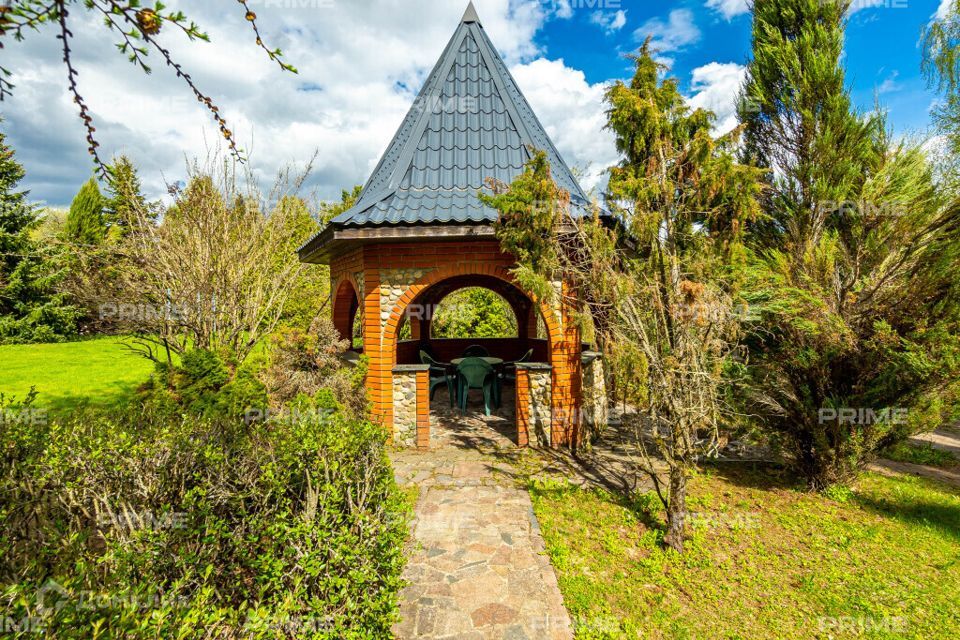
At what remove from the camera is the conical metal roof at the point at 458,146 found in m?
6.62

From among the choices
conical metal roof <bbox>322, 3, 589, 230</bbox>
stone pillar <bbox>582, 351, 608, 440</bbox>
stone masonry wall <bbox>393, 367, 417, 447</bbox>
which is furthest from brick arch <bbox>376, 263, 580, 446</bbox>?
conical metal roof <bbox>322, 3, 589, 230</bbox>

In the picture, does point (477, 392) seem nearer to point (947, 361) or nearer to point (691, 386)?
point (691, 386)

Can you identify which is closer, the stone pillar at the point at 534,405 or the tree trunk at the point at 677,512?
the tree trunk at the point at 677,512

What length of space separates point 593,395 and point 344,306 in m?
5.66

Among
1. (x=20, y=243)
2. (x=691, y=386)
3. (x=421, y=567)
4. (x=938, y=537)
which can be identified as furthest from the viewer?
(x=20, y=243)

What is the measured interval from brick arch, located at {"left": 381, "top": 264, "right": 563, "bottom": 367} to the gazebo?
16 millimetres

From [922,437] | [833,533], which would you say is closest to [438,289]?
[833,533]

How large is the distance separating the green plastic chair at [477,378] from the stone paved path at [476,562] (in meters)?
2.59

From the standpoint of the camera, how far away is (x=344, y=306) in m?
9.45

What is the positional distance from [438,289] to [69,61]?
11.5 metres

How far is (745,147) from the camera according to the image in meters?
8.03

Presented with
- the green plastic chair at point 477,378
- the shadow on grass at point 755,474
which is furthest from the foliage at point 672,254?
the green plastic chair at point 477,378

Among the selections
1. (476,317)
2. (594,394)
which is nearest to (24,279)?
(476,317)

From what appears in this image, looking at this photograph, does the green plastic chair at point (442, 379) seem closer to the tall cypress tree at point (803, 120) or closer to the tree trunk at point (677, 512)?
the tree trunk at point (677, 512)
